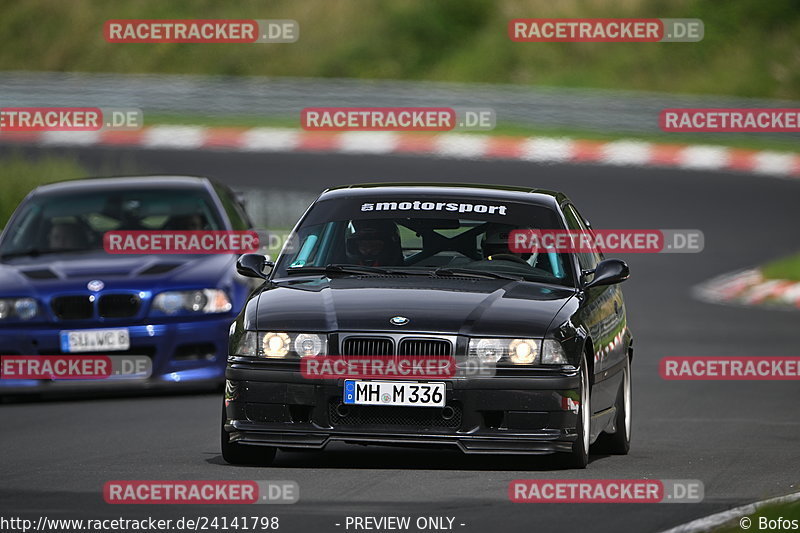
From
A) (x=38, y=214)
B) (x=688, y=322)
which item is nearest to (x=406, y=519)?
(x=38, y=214)

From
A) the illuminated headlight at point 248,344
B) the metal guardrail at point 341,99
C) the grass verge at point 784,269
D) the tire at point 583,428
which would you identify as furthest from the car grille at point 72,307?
the metal guardrail at point 341,99

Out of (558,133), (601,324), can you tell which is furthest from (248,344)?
(558,133)

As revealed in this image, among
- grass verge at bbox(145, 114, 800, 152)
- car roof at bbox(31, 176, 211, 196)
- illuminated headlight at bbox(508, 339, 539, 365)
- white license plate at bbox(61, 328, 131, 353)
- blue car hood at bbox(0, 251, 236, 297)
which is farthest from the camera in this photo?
grass verge at bbox(145, 114, 800, 152)

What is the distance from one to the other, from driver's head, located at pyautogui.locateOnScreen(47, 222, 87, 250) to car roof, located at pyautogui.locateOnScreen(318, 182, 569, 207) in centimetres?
397

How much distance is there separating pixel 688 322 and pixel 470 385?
35.5 ft

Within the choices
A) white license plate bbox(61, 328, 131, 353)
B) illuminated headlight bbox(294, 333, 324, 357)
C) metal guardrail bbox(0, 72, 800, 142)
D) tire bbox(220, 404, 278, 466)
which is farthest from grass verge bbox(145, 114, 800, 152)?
illuminated headlight bbox(294, 333, 324, 357)

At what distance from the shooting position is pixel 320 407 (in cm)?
898

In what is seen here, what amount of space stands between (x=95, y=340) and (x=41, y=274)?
67cm

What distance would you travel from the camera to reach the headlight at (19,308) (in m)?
13.2

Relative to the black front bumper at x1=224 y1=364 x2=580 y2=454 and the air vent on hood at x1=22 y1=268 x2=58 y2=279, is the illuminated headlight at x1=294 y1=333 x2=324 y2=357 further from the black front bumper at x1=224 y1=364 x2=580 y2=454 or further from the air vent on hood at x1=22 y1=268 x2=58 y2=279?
the air vent on hood at x1=22 y1=268 x2=58 y2=279

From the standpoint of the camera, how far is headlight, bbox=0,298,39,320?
43.3 feet

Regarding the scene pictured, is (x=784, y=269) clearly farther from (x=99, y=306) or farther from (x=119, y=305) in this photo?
(x=99, y=306)

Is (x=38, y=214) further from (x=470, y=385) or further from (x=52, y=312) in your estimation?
(x=470, y=385)

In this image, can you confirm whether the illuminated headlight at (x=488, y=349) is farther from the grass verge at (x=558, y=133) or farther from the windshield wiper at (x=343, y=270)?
the grass verge at (x=558, y=133)
